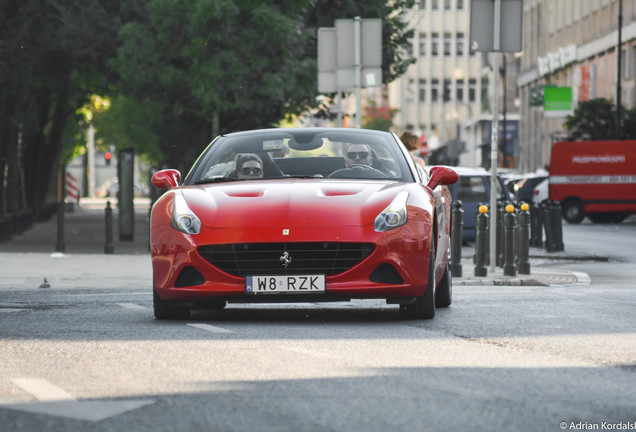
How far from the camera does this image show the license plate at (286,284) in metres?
10.1

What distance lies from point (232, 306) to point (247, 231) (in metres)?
2.41

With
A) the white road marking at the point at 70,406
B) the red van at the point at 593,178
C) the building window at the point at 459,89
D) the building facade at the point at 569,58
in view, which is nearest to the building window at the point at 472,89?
the building window at the point at 459,89

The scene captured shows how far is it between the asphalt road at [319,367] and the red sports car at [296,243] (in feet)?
0.79

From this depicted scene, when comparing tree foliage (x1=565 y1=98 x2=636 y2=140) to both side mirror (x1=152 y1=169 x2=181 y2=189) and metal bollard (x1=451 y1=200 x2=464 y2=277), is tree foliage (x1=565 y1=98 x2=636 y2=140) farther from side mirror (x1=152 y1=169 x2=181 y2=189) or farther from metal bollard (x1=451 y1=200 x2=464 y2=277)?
side mirror (x1=152 y1=169 x2=181 y2=189)

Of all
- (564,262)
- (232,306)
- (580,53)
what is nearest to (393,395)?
(232,306)

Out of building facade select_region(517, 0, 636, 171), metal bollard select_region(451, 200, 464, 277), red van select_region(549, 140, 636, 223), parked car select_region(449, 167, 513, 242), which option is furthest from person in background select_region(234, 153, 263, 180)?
building facade select_region(517, 0, 636, 171)

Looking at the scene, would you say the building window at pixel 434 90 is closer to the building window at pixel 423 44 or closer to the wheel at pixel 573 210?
the building window at pixel 423 44

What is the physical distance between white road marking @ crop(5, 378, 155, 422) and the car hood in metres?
3.42

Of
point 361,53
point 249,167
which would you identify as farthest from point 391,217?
point 361,53

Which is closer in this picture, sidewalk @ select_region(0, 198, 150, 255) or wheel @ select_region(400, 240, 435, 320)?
wheel @ select_region(400, 240, 435, 320)

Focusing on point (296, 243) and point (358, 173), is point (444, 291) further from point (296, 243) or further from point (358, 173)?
point (296, 243)

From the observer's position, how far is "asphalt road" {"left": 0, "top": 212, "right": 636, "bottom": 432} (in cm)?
600

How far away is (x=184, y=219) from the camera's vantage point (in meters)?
10.3

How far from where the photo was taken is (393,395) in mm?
6602
